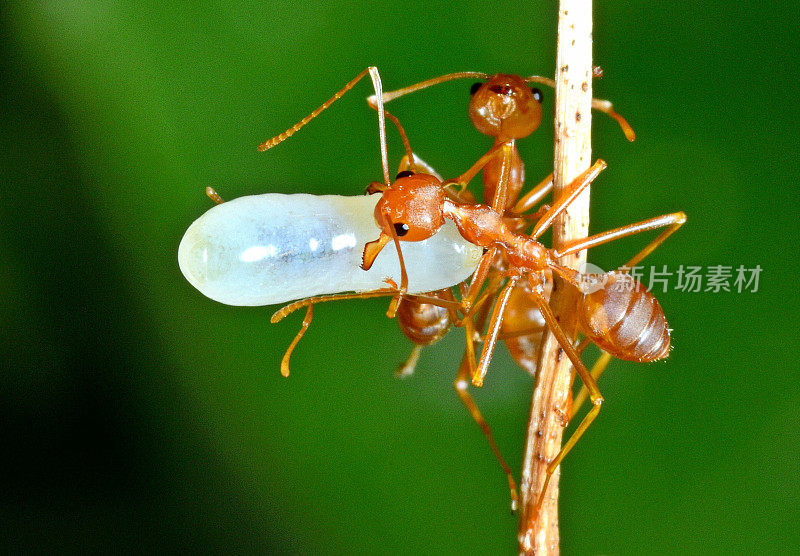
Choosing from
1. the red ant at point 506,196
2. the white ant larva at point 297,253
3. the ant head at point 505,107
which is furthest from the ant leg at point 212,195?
the ant head at point 505,107

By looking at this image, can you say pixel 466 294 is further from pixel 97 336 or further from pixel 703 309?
pixel 97 336

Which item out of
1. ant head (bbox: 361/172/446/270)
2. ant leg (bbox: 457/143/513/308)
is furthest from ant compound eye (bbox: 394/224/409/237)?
ant leg (bbox: 457/143/513/308)

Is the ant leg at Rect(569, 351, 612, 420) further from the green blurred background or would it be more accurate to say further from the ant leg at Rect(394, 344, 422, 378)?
the ant leg at Rect(394, 344, 422, 378)

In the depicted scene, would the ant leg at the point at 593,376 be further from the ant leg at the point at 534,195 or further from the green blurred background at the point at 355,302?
the ant leg at the point at 534,195

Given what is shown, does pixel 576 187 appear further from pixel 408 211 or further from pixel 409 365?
pixel 409 365

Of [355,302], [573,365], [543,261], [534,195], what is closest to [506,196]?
[534,195]
